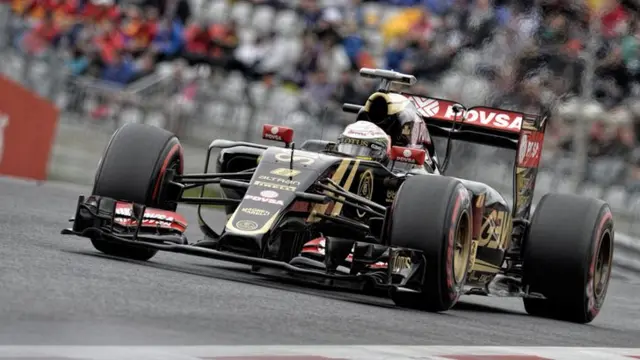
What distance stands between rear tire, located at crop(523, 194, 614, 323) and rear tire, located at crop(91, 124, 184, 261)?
8.93 feet

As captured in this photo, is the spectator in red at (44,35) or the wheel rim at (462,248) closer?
the wheel rim at (462,248)

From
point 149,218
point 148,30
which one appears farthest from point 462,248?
point 148,30

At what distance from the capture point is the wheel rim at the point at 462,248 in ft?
29.5

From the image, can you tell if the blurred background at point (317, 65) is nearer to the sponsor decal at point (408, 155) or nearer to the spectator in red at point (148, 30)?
the spectator in red at point (148, 30)

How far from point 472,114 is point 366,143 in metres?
1.70

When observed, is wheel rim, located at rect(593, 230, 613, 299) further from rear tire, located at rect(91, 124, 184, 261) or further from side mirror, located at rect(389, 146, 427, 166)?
rear tire, located at rect(91, 124, 184, 261)

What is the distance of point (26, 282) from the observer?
6629 mm

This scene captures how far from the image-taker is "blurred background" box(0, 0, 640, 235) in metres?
19.3

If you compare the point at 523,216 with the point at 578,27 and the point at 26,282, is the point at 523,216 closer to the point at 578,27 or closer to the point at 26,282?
the point at 26,282

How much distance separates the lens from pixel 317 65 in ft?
73.5

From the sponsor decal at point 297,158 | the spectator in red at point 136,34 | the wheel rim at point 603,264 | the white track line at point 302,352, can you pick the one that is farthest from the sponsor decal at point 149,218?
the spectator in red at point 136,34

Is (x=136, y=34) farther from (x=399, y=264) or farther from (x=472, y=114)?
(x=399, y=264)

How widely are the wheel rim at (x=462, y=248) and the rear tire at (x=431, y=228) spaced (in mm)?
273

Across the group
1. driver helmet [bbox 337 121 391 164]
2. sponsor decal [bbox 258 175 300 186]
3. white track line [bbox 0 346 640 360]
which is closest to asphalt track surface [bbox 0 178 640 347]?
white track line [bbox 0 346 640 360]
